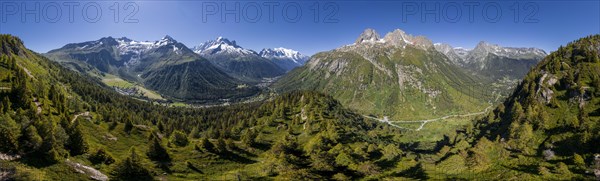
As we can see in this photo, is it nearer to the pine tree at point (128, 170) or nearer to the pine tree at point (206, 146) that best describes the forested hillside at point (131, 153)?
the pine tree at point (206, 146)

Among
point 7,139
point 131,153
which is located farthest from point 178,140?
point 7,139

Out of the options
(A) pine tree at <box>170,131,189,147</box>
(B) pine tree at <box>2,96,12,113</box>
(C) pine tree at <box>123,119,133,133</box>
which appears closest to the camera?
(B) pine tree at <box>2,96,12,113</box>

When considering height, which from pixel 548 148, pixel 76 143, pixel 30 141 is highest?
pixel 30 141

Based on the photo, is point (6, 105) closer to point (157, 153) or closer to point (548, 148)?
point (157, 153)

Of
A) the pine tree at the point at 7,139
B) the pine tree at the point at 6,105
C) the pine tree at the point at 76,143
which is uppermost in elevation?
the pine tree at the point at 6,105

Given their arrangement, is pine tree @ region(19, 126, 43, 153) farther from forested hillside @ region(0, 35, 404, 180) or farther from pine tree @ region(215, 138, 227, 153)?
pine tree @ region(215, 138, 227, 153)

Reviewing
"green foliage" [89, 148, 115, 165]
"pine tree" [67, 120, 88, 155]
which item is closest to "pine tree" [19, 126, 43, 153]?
"pine tree" [67, 120, 88, 155]

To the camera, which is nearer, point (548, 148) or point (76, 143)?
point (76, 143)

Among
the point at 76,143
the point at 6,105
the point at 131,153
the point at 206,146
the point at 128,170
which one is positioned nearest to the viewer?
the point at 128,170

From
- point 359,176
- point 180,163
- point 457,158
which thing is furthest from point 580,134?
point 180,163

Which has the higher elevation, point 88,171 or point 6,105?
point 6,105

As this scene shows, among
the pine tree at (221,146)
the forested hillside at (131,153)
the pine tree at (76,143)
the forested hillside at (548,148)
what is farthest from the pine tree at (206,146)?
the forested hillside at (548,148)

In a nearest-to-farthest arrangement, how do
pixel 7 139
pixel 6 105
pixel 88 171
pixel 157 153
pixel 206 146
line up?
pixel 7 139, pixel 88 171, pixel 6 105, pixel 157 153, pixel 206 146
